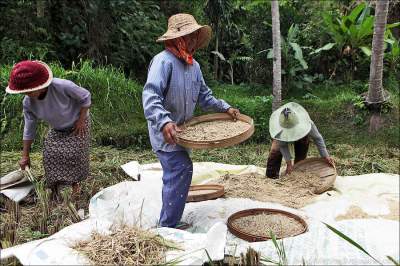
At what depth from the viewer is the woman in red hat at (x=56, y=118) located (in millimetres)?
3445

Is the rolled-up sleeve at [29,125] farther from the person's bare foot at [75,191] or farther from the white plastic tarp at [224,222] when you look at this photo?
the white plastic tarp at [224,222]

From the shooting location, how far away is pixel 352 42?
23.9 feet

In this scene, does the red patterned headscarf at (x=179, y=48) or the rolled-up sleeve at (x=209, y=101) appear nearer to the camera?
the red patterned headscarf at (x=179, y=48)

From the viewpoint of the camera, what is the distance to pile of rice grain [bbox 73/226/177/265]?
239cm

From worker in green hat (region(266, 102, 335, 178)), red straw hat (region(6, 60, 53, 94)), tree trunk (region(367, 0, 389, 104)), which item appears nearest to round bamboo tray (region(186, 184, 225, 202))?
worker in green hat (region(266, 102, 335, 178))

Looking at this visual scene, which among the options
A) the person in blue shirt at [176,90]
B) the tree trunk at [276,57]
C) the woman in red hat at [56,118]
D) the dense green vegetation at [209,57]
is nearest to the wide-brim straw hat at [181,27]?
the person in blue shirt at [176,90]

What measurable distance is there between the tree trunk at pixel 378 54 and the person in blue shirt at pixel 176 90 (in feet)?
10.0

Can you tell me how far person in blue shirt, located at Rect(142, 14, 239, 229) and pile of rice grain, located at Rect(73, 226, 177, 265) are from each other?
0.73 metres

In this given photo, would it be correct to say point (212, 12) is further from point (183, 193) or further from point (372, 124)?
point (183, 193)

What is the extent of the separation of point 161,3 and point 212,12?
1283 millimetres

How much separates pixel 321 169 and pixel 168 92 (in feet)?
6.04

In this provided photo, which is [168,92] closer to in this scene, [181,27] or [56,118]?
[181,27]

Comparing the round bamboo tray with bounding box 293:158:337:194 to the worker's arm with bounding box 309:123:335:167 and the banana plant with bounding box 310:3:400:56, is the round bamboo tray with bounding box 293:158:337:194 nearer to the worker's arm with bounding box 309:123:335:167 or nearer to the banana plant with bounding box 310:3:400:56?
the worker's arm with bounding box 309:123:335:167

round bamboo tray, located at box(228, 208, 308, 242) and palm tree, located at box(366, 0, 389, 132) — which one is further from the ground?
palm tree, located at box(366, 0, 389, 132)
